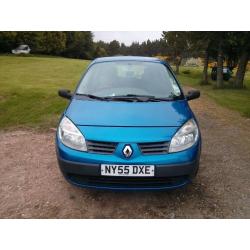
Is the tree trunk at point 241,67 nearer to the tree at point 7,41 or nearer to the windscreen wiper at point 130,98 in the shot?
the windscreen wiper at point 130,98

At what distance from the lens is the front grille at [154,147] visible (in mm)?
3369

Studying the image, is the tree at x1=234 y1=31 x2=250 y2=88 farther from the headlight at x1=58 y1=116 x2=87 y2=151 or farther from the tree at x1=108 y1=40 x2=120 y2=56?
the tree at x1=108 y1=40 x2=120 y2=56

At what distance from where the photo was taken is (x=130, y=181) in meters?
3.38

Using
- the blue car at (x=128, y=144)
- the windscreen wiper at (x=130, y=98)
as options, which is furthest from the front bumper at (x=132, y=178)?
the windscreen wiper at (x=130, y=98)

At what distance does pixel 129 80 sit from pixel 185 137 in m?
1.56

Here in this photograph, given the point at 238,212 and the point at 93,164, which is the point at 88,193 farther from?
the point at 238,212

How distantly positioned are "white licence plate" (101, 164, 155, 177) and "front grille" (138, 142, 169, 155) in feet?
Answer: 0.55

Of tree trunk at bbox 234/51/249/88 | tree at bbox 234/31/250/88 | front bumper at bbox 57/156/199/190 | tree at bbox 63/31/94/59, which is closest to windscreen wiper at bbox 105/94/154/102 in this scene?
front bumper at bbox 57/156/199/190

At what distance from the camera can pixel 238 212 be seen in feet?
11.7

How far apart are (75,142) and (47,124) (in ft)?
14.5

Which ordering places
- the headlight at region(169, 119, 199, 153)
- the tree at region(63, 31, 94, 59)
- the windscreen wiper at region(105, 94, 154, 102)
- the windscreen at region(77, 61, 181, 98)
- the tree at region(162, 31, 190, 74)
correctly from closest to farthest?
the headlight at region(169, 119, 199, 153) < the windscreen wiper at region(105, 94, 154, 102) < the windscreen at region(77, 61, 181, 98) < the tree at region(162, 31, 190, 74) < the tree at region(63, 31, 94, 59)

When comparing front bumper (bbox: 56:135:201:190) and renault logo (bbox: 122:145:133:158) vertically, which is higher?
renault logo (bbox: 122:145:133:158)

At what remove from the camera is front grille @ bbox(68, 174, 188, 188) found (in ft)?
11.0

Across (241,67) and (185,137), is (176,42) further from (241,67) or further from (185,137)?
(185,137)
